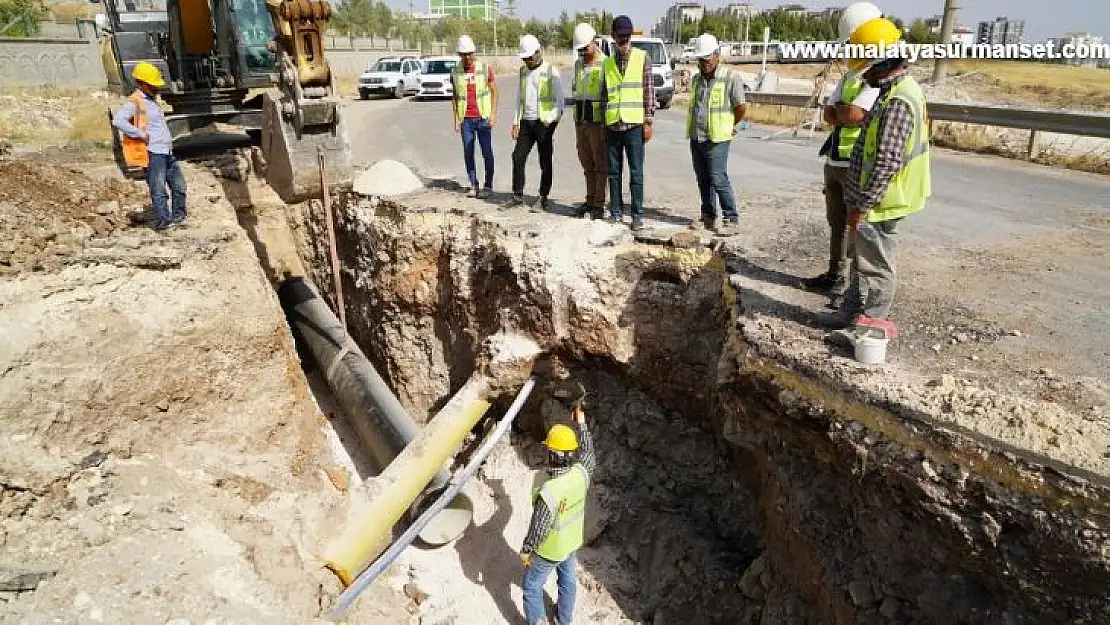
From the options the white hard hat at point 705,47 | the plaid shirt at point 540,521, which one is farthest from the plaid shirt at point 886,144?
the plaid shirt at point 540,521

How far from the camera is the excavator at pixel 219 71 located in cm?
657

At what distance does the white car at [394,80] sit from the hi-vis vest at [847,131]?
2202cm

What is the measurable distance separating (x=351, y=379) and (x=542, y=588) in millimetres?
3167

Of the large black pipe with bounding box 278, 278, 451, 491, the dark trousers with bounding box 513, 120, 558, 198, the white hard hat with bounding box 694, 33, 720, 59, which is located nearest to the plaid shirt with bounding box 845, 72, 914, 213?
the white hard hat with bounding box 694, 33, 720, 59

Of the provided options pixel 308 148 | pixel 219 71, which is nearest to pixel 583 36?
pixel 308 148

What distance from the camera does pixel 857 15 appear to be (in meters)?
3.87

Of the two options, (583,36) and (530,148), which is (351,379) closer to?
(530,148)

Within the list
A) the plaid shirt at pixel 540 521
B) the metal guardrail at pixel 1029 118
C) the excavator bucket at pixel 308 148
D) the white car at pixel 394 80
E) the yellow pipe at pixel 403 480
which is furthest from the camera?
the white car at pixel 394 80

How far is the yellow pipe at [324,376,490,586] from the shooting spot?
462 centimetres

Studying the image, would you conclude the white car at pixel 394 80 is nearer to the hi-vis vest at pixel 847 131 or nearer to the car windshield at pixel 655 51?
the car windshield at pixel 655 51

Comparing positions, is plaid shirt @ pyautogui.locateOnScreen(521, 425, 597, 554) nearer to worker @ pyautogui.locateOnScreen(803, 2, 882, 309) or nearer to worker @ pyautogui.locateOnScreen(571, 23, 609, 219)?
worker @ pyautogui.locateOnScreen(803, 2, 882, 309)

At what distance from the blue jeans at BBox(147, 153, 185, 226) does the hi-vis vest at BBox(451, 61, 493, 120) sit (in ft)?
9.78

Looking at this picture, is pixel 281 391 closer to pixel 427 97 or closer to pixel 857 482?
pixel 857 482

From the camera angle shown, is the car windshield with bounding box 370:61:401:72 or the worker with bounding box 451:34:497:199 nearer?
the worker with bounding box 451:34:497:199
